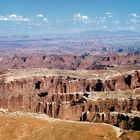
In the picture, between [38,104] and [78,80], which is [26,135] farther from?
[78,80]

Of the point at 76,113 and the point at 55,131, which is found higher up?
the point at 55,131

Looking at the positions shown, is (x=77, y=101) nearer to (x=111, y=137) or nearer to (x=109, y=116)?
(x=109, y=116)

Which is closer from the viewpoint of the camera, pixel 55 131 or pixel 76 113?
pixel 55 131

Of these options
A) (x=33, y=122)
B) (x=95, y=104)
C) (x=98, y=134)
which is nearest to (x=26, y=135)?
(x=33, y=122)

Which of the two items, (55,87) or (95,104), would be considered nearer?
(95,104)

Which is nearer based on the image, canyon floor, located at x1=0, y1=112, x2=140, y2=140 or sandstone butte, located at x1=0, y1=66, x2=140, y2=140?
canyon floor, located at x1=0, y1=112, x2=140, y2=140

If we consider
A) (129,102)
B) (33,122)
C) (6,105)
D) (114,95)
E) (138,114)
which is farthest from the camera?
(6,105)

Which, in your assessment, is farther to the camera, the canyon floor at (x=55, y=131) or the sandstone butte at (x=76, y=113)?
the sandstone butte at (x=76, y=113)

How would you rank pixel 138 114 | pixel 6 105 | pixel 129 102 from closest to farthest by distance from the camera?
pixel 138 114
pixel 129 102
pixel 6 105

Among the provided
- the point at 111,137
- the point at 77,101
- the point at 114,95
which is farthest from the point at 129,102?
the point at 111,137
